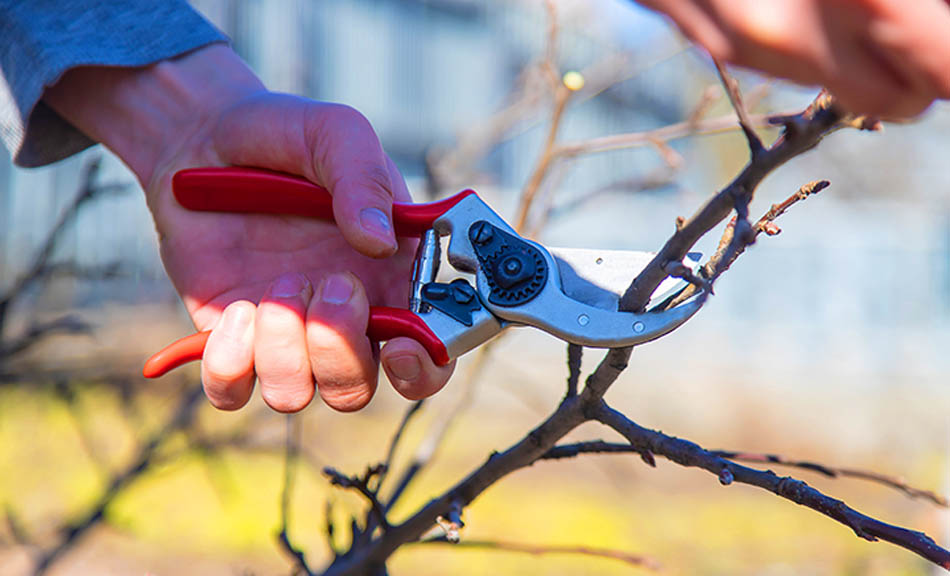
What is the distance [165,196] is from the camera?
144cm

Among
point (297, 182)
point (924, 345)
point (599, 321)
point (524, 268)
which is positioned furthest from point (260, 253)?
point (924, 345)

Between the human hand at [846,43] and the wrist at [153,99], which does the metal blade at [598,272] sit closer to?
the human hand at [846,43]

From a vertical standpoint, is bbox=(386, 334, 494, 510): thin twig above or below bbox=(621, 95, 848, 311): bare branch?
below

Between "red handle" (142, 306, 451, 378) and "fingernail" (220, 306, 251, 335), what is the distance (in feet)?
0.17

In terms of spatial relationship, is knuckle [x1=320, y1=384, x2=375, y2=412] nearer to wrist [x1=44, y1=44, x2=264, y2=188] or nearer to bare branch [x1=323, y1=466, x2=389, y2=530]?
bare branch [x1=323, y1=466, x2=389, y2=530]

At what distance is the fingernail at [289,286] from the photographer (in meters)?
1.16

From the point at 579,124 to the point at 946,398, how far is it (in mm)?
7497

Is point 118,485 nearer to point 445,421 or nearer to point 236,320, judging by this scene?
point 445,421

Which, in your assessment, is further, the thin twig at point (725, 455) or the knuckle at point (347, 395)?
the knuckle at point (347, 395)

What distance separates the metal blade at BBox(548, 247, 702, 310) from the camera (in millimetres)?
1121

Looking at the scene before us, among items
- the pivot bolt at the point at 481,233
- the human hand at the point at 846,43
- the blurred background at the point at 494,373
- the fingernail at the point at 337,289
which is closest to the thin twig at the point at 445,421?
the blurred background at the point at 494,373

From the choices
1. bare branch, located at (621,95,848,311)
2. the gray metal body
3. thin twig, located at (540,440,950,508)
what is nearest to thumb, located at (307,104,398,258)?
the gray metal body

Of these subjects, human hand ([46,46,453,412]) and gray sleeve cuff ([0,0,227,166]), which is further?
gray sleeve cuff ([0,0,227,166])

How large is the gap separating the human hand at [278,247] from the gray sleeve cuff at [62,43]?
0.04 m
